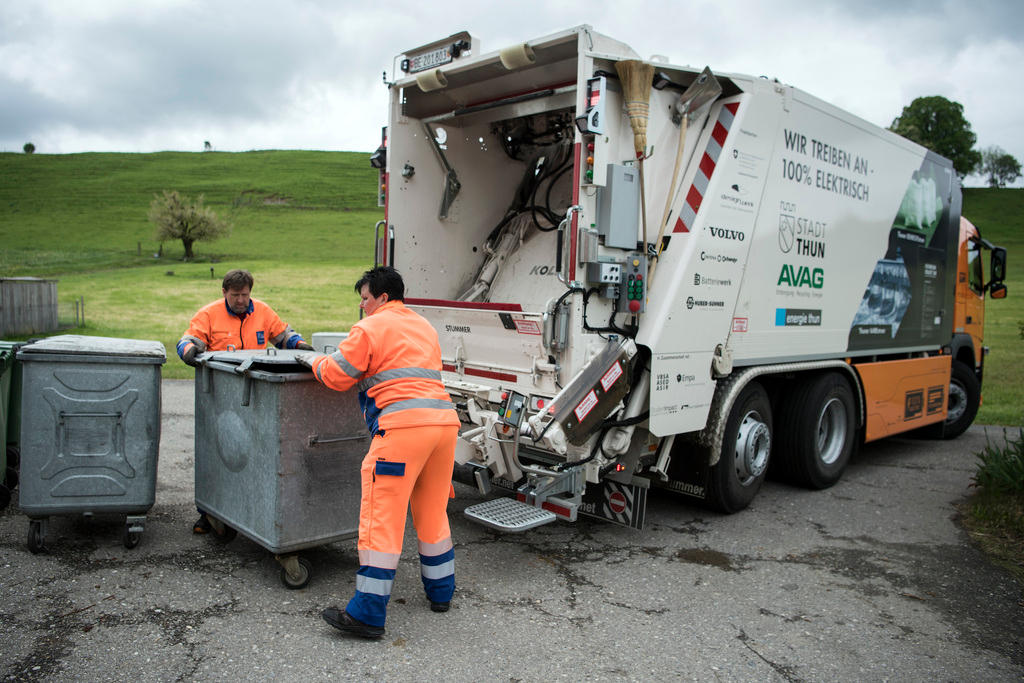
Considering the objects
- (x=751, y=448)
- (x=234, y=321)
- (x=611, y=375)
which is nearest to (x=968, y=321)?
(x=751, y=448)

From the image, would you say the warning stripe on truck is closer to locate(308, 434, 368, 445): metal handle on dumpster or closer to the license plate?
the license plate

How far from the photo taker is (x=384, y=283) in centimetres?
357

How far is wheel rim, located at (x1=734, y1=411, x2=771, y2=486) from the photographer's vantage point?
5141mm

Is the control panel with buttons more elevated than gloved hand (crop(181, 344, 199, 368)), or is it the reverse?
the control panel with buttons

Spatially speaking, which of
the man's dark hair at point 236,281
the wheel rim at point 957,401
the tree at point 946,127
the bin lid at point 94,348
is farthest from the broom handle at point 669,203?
the tree at point 946,127

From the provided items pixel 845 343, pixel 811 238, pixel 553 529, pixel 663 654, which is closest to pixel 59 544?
pixel 553 529

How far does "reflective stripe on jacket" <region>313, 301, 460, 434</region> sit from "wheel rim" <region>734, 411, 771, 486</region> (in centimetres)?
245

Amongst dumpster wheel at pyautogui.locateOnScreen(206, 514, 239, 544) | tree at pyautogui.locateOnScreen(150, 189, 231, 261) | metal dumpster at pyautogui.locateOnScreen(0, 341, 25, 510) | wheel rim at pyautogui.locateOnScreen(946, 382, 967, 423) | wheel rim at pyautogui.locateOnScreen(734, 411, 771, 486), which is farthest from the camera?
tree at pyautogui.locateOnScreen(150, 189, 231, 261)

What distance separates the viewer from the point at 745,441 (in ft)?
16.9

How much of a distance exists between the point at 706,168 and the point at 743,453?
1889mm

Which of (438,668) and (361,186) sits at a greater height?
(361,186)

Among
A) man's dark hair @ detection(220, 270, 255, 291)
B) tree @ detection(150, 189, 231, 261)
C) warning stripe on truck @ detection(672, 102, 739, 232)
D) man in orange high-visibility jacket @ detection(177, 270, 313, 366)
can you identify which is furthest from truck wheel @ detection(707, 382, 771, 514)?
tree @ detection(150, 189, 231, 261)

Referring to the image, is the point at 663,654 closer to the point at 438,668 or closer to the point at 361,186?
the point at 438,668

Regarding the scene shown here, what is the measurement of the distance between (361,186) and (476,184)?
60.9 metres
